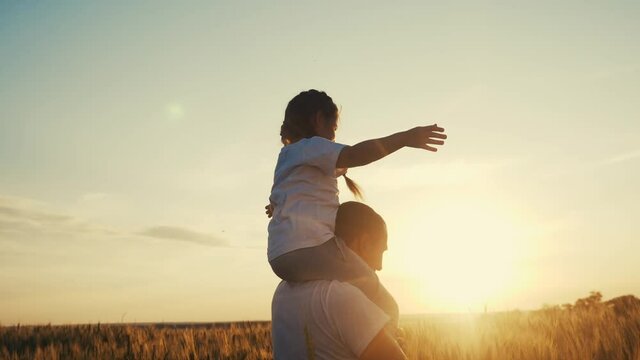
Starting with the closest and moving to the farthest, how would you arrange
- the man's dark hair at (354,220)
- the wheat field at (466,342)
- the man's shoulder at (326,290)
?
the man's shoulder at (326,290), the man's dark hair at (354,220), the wheat field at (466,342)

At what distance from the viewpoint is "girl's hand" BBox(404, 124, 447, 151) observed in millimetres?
3613

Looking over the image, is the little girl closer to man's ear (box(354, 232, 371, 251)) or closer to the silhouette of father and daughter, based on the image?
the silhouette of father and daughter

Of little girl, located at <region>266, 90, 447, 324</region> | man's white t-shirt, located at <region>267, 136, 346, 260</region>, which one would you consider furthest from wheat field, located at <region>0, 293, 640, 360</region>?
man's white t-shirt, located at <region>267, 136, 346, 260</region>

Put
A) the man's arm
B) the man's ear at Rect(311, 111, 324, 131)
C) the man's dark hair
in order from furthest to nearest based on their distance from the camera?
1. the man's ear at Rect(311, 111, 324, 131)
2. the man's dark hair
3. the man's arm

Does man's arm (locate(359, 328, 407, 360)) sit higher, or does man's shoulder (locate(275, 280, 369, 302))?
man's shoulder (locate(275, 280, 369, 302))

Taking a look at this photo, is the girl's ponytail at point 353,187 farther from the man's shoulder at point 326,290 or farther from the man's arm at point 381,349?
the man's arm at point 381,349

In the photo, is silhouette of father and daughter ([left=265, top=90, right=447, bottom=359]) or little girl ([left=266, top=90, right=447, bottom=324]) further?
little girl ([left=266, top=90, right=447, bottom=324])

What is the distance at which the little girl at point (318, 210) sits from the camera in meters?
3.56

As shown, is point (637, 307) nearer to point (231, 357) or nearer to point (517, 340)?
point (517, 340)

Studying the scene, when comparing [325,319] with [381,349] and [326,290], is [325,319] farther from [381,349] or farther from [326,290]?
[381,349]

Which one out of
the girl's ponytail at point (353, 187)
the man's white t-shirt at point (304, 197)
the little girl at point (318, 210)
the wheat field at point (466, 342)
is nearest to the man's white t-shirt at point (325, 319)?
the little girl at point (318, 210)

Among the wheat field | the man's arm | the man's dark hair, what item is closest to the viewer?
the man's arm

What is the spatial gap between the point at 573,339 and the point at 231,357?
3.12 metres

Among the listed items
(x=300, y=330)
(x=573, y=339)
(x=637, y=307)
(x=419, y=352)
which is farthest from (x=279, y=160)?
(x=637, y=307)
